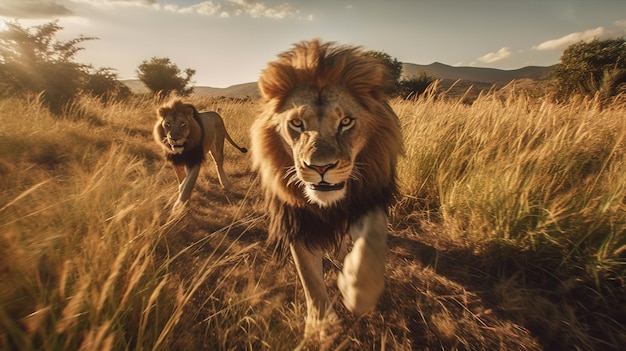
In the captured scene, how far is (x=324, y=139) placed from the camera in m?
1.65

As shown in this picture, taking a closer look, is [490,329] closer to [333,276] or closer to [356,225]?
[356,225]

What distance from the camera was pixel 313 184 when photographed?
168cm

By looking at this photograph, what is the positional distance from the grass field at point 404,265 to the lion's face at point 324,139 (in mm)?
625

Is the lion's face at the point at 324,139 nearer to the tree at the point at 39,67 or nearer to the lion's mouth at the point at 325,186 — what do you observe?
the lion's mouth at the point at 325,186

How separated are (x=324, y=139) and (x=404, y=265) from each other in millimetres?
1397

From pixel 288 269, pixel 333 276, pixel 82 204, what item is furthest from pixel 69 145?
pixel 333 276

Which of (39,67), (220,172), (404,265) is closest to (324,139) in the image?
(404,265)

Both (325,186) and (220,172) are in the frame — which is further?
(220,172)

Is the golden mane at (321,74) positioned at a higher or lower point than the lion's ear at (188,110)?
higher

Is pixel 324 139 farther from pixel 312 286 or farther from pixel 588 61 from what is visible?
pixel 588 61

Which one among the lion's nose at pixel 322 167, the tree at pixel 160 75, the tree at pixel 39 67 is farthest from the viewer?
the tree at pixel 160 75

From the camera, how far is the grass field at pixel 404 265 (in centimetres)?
121

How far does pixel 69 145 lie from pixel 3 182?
4184 millimetres

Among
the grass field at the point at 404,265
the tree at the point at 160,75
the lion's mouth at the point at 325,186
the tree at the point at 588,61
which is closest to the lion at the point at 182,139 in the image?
the grass field at the point at 404,265
